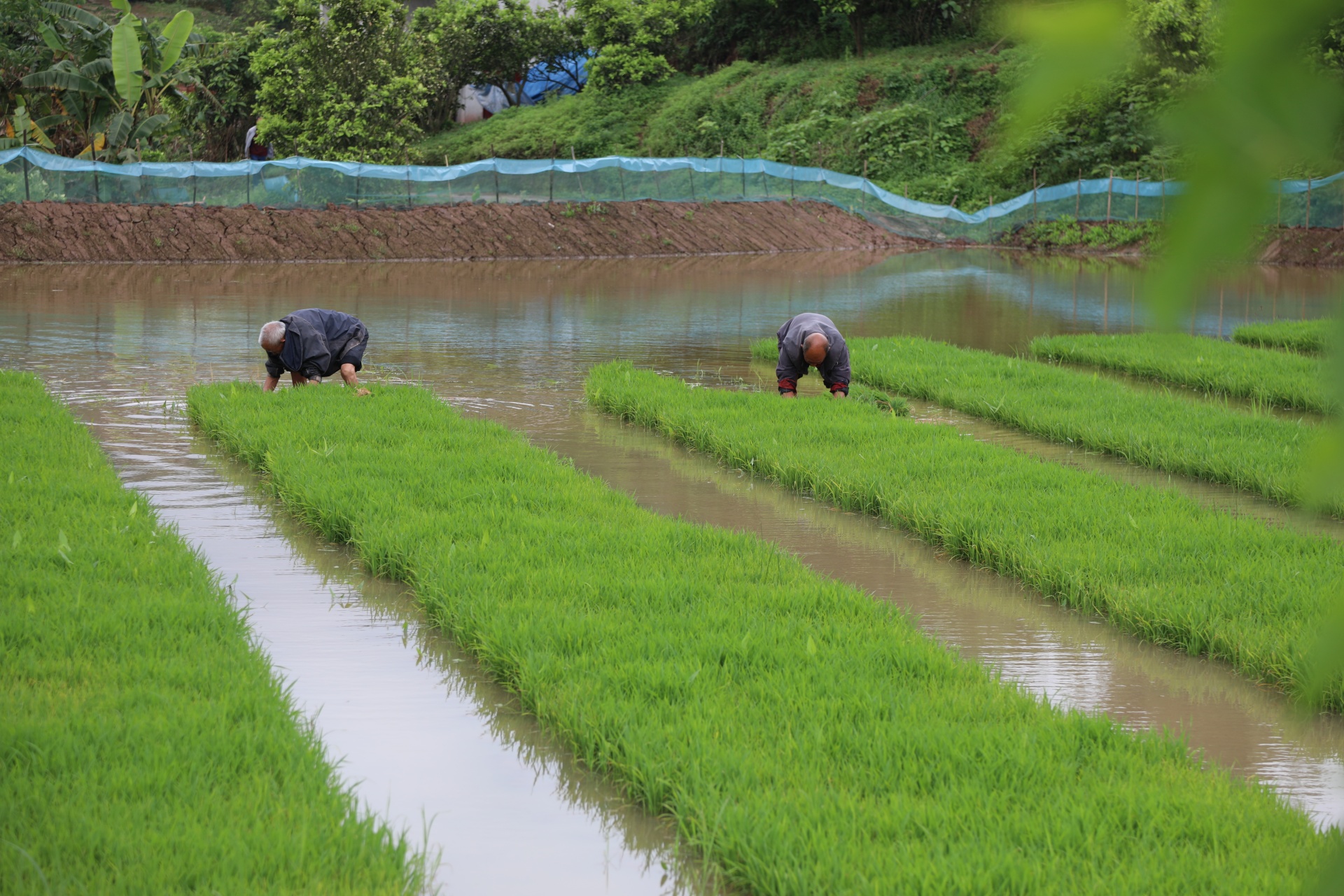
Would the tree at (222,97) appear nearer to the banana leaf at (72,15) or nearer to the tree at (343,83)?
the tree at (343,83)

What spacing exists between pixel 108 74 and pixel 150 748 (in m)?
27.0

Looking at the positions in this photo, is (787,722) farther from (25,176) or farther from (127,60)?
(127,60)

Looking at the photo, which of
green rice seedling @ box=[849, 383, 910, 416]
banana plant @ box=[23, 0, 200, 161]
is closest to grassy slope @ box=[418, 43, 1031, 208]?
banana plant @ box=[23, 0, 200, 161]

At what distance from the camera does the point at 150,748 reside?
3668 mm

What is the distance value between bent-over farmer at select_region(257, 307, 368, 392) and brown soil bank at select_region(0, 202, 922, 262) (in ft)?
53.3

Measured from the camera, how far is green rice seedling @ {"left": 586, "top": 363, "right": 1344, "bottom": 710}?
5.18 metres

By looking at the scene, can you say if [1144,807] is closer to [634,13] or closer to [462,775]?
[462,775]

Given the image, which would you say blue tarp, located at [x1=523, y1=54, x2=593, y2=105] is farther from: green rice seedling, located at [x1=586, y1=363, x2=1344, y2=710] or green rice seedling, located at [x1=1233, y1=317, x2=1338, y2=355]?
green rice seedling, located at [x1=586, y1=363, x2=1344, y2=710]

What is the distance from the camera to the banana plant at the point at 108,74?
25828 mm

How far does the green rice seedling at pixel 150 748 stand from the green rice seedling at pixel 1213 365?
7946 mm

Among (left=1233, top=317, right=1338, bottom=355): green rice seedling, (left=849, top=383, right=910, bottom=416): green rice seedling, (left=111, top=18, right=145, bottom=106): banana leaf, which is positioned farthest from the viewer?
(left=111, top=18, right=145, bottom=106): banana leaf

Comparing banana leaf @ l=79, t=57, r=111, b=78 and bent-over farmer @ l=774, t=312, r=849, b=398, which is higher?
banana leaf @ l=79, t=57, r=111, b=78

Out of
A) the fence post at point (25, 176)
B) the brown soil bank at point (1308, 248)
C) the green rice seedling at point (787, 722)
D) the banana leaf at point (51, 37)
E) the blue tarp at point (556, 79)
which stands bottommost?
the green rice seedling at point (787, 722)

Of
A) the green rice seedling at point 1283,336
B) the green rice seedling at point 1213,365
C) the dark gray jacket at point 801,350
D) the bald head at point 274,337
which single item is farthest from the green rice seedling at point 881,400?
the green rice seedling at point 1283,336
